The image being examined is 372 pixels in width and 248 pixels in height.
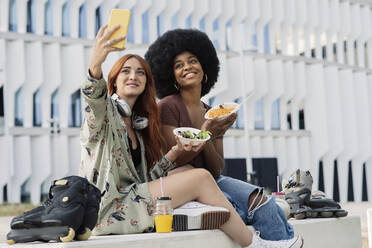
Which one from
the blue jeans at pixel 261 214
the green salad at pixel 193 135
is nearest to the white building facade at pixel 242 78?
the blue jeans at pixel 261 214

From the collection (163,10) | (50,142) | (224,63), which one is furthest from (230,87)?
(50,142)

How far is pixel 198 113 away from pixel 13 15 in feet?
70.7

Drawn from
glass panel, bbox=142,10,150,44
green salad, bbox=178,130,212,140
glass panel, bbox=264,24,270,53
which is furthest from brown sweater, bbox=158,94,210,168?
glass panel, bbox=264,24,270,53

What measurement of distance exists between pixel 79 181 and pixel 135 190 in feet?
1.88

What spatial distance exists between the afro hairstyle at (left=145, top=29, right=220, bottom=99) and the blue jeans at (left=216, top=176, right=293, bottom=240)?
978 millimetres

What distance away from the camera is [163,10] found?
27.5 meters

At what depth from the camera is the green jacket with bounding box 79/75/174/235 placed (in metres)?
3.60

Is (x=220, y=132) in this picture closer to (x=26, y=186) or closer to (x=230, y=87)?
(x=26, y=186)

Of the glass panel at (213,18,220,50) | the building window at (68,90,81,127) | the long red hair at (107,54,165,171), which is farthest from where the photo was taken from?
the glass panel at (213,18,220,50)

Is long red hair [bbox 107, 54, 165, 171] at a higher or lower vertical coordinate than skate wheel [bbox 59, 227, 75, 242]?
higher

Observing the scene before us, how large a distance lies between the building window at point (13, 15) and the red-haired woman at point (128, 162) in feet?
70.5

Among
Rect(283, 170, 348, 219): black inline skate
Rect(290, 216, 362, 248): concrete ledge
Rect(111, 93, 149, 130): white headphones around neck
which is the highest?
Rect(111, 93, 149, 130): white headphones around neck

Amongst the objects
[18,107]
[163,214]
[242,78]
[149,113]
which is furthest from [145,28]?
[163,214]

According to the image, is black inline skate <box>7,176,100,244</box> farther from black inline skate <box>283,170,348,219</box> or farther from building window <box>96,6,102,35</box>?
building window <box>96,6,102,35</box>
